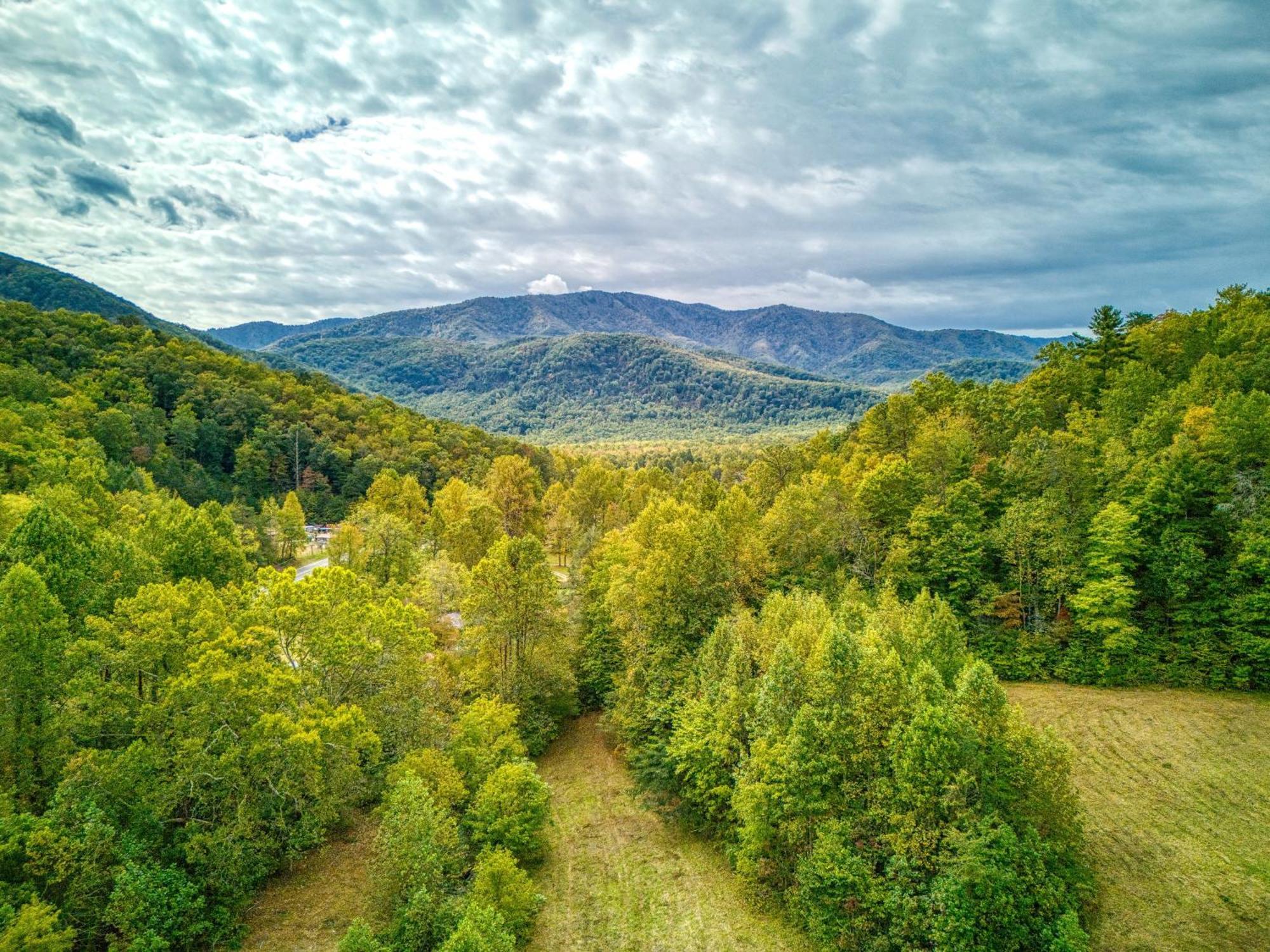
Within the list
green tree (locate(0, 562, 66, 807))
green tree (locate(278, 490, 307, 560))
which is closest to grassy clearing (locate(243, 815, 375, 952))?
green tree (locate(0, 562, 66, 807))

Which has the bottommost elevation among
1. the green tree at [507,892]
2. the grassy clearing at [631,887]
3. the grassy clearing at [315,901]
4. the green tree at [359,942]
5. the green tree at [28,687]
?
the grassy clearing at [631,887]

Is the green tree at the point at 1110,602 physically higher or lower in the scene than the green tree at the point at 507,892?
higher

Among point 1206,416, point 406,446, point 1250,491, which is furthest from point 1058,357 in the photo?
point 406,446

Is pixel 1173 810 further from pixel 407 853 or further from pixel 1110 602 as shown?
pixel 407 853

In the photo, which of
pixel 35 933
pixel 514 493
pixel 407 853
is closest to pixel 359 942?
pixel 407 853

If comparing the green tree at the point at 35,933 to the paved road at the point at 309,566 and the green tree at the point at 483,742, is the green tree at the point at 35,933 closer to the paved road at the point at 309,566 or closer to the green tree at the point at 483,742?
the green tree at the point at 483,742

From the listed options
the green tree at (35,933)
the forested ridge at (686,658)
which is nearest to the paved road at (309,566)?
the forested ridge at (686,658)

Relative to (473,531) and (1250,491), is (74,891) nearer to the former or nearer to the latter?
(473,531)
